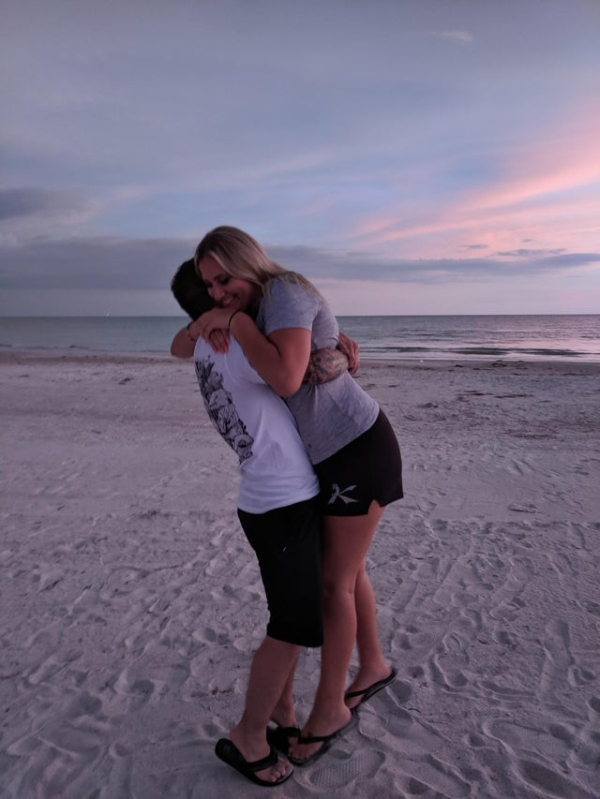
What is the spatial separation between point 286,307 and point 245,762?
5.40 feet

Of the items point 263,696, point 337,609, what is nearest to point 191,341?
point 337,609

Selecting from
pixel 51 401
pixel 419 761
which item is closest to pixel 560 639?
pixel 419 761

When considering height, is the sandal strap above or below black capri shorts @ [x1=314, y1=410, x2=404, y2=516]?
below

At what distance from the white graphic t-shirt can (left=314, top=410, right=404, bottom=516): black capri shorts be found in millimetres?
60

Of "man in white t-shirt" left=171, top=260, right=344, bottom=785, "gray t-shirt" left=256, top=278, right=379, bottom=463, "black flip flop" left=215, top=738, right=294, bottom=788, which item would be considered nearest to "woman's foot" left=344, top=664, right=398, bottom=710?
"black flip flop" left=215, top=738, right=294, bottom=788

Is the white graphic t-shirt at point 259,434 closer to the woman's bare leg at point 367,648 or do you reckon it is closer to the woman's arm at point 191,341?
the woman's arm at point 191,341

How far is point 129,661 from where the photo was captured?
3.01 metres

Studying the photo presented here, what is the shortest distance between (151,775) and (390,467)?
145 cm

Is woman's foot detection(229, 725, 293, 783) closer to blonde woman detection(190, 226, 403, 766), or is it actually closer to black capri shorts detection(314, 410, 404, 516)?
blonde woman detection(190, 226, 403, 766)

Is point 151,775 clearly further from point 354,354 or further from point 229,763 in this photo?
point 354,354

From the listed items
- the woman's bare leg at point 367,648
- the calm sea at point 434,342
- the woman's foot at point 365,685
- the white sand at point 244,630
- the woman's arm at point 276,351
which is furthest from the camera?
the calm sea at point 434,342

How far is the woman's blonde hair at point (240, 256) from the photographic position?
197 centimetres

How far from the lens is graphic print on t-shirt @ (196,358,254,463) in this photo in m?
2.08

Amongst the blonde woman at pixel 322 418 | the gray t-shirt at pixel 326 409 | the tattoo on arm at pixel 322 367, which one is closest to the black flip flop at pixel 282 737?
the blonde woman at pixel 322 418
